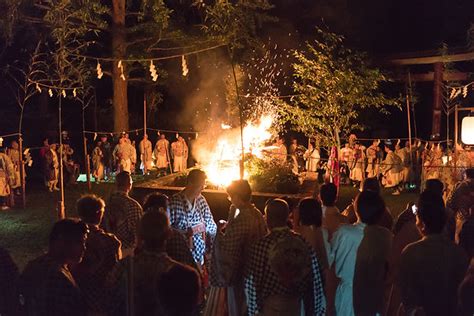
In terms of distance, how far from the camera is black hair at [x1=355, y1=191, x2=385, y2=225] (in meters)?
5.27

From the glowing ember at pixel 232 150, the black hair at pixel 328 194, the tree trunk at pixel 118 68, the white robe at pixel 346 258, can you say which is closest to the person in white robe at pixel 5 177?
the glowing ember at pixel 232 150

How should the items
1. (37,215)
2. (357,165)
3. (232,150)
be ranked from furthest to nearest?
(357,165) < (232,150) < (37,215)

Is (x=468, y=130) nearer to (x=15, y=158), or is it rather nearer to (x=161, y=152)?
(x=161, y=152)

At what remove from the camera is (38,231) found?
42.5ft

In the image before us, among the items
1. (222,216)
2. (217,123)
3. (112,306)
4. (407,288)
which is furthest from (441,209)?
(217,123)

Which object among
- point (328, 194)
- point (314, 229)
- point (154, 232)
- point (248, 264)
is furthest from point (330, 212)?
point (154, 232)

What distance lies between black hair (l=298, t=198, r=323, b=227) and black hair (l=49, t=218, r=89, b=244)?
2.26 metres

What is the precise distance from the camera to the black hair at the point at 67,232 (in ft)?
13.3

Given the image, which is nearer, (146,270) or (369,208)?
(146,270)

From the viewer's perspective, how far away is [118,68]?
2412cm

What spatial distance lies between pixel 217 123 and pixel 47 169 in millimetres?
7409

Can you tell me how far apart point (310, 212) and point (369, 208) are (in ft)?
1.92

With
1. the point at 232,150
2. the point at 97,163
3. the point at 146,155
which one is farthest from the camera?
the point at 146,155

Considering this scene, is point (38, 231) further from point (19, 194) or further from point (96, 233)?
point (96, 233)
